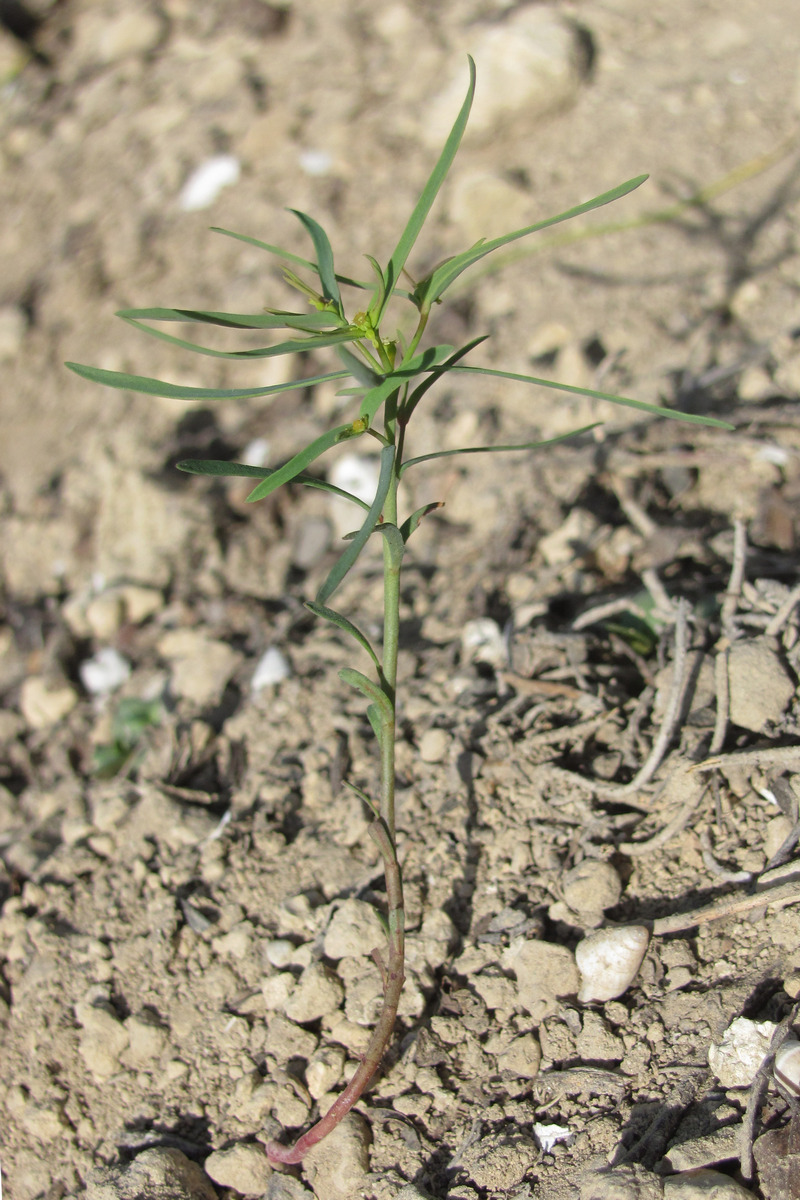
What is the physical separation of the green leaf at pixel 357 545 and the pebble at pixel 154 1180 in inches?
38.6

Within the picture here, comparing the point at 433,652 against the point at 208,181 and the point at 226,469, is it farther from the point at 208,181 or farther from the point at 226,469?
the point at 208,181

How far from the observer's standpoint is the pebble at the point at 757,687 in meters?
1.50

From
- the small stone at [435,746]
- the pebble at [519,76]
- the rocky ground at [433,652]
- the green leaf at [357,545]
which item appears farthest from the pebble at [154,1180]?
the pebble at [519,76]

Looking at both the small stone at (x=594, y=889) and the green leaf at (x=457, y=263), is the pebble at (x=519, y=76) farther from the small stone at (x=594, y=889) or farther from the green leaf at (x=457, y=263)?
the small stone at (x=594, y=889)

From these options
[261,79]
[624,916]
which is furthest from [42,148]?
[624,916]

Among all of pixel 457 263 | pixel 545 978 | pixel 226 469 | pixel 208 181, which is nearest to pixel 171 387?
pixel 226 469

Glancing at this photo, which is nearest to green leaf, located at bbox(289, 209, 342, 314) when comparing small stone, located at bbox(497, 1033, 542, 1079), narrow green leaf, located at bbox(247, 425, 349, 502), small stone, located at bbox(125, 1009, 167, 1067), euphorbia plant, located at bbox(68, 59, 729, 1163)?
euphorbia plant, located at bbox(68, 59, 729, 1163)

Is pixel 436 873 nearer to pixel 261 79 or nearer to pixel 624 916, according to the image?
pixel 624 916

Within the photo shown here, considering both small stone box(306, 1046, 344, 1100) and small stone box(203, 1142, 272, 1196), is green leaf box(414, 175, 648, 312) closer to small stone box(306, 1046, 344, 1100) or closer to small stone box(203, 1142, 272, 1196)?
small stone box(306, 1046, 344, 1100)

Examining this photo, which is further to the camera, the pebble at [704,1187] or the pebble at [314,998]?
the pebble at [314,998]

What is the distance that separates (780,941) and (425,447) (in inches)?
64.1

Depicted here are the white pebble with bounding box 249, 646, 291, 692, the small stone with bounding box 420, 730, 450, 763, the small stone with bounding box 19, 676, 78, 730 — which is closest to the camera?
the small stone with bounding box 420, 730, 450, 763

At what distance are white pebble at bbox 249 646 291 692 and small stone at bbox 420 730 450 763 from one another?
455 mm

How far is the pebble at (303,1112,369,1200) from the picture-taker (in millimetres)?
1267
